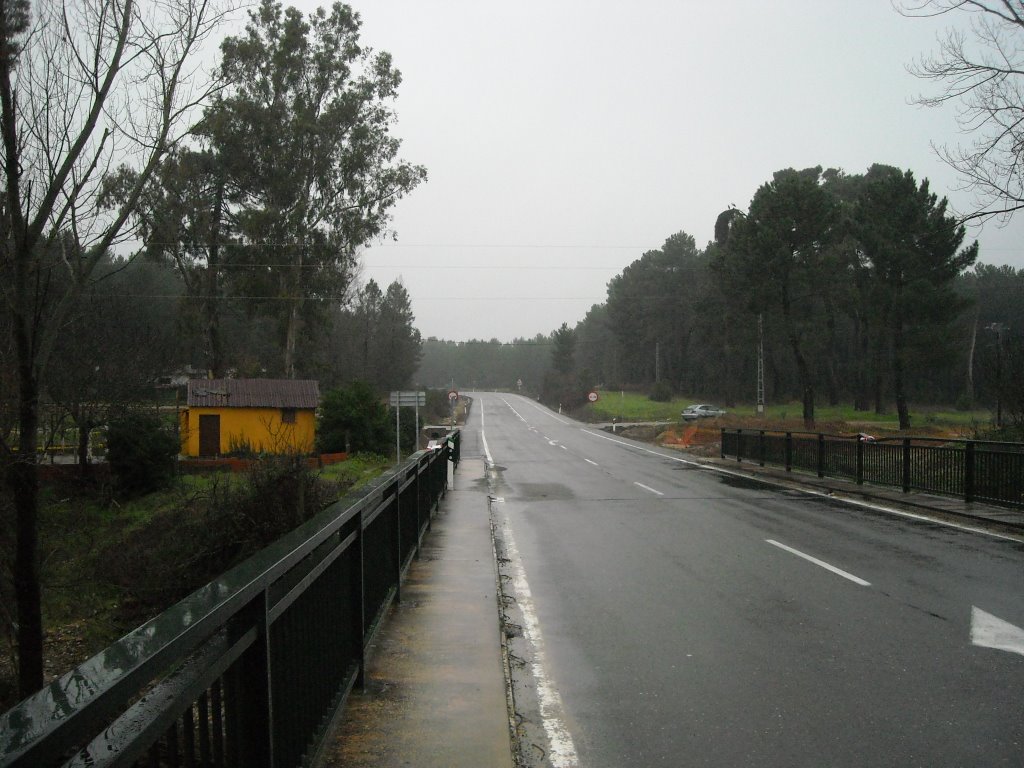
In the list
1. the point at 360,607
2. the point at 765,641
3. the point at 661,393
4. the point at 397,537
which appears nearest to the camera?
the point at 360,607

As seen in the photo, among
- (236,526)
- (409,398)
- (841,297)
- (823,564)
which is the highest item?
(841,297)

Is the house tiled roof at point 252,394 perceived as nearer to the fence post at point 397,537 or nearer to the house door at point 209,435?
the house door at point 209,435

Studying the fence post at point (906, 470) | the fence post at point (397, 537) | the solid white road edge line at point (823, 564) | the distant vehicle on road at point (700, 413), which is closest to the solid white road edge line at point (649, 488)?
the fence post at point (906, 470)

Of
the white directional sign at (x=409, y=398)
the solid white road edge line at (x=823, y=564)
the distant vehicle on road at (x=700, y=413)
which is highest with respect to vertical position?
the white directional sign at (x=409, y=398)

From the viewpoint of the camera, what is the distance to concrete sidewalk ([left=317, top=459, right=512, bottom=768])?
430 centimetres

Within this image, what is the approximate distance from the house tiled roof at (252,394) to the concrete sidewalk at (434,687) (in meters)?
31.3

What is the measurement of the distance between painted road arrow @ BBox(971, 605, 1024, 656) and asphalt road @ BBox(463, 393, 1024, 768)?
26 mm

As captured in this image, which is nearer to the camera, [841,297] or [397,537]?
[397,537]

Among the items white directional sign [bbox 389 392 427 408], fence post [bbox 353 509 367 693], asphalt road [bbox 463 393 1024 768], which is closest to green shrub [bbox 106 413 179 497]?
white directional sign [bbox 389 392 427 408]

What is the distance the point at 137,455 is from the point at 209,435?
32.0 ft

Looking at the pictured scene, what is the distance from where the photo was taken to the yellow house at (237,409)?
38938 mm

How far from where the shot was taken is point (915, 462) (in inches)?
679

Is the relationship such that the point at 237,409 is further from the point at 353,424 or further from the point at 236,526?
the point at 236,526


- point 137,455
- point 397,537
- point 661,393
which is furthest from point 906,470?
point 661,393
